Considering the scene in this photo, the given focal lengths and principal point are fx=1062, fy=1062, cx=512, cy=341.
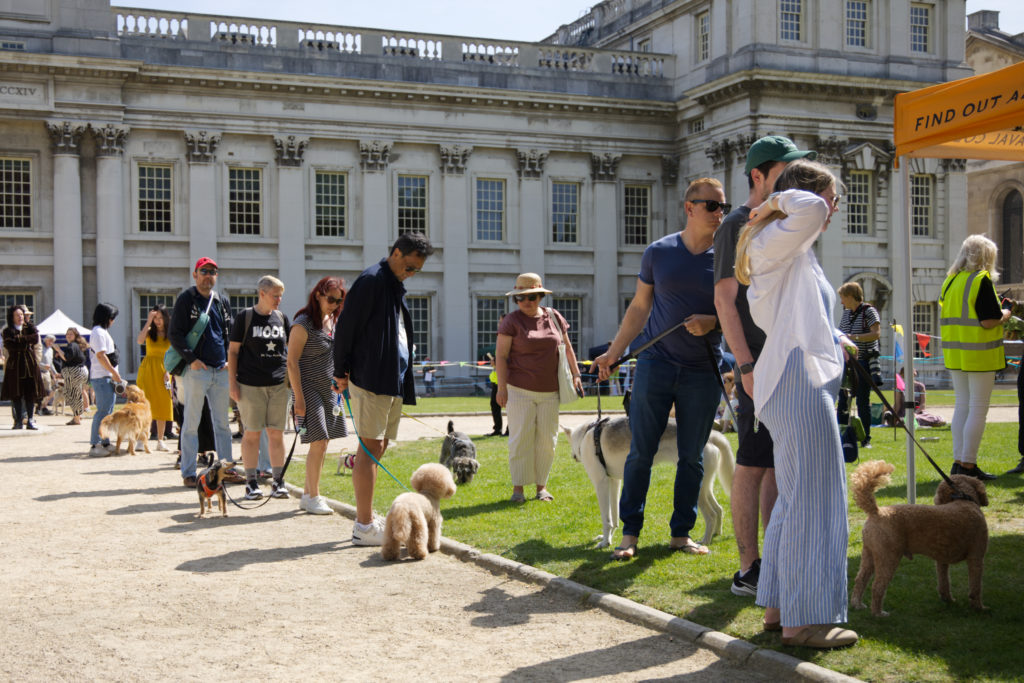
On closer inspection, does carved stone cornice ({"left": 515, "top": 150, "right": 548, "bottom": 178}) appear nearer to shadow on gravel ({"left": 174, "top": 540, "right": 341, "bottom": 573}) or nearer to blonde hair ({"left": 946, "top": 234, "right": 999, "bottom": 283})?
blonde hair ({"left": 946, "top": 234, "right": 999, "bottom": 283})

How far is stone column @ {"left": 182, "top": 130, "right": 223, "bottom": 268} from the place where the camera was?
35.9 metres

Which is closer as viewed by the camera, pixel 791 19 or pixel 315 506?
pixel 315 506

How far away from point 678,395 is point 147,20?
33891mm

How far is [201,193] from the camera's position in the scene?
1417 inches

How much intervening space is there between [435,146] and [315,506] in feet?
99.5

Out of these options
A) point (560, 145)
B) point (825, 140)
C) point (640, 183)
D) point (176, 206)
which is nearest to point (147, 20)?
point (176, 206)

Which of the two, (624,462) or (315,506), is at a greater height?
(624,462)

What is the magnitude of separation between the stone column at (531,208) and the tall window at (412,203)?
3.67 meters

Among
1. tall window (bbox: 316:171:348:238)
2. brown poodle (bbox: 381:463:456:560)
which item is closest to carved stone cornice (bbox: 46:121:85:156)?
tall window (bbox: 316:171:348:238)

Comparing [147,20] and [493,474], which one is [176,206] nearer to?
[147,20]

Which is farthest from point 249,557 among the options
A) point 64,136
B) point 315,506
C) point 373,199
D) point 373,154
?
point 373,154

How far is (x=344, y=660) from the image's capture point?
16.9 ft

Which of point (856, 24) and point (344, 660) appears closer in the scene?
point (344, 660)

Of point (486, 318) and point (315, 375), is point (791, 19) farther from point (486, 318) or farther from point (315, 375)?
point (315, 375)
